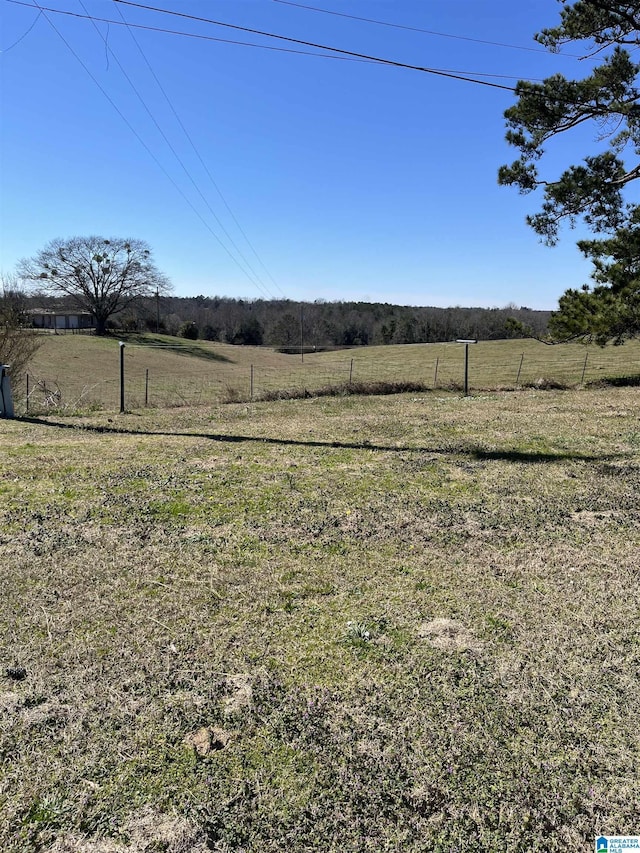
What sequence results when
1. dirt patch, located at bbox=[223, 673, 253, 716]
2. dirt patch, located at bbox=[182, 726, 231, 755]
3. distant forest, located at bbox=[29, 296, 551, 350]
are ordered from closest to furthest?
1. dirt patch, located at bbox=[182, 726, 231, 755]
2. dirt patch, located at bbox=[223, 673, 253, 716]
3. distant forest, located at bbox=[29, 296, 551, 350]

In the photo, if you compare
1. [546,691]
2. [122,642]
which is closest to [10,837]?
[122,642]

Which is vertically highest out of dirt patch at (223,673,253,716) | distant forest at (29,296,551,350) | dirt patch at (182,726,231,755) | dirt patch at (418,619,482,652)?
distant forest at (29,296,551,350)

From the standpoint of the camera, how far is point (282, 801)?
5.72 ft

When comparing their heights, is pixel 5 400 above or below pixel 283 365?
below

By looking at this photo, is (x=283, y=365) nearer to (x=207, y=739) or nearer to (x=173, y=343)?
(x=173, y=343)

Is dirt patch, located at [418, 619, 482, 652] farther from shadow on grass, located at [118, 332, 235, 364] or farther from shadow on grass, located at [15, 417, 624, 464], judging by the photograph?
shadow on grass, located at [118, 332, 235, 364]

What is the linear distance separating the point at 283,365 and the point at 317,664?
33.0 meters

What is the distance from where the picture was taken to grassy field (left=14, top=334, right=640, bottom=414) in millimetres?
23594

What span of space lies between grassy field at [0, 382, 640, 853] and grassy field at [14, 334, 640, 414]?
15561 millimetres

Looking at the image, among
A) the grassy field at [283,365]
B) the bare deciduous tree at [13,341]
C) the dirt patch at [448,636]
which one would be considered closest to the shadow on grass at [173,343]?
the grassy field at [283,365]

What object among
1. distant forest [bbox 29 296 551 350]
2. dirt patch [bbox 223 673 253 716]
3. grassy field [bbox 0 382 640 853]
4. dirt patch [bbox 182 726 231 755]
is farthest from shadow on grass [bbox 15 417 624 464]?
distant forest [bbox 29 296 551 350]

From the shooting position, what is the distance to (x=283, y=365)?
35.0 m

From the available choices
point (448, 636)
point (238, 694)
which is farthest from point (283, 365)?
point (238, 694)

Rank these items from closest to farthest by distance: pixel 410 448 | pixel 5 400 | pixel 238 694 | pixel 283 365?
1. pixel 238 694
2. pixel 410 448
3. pixel 5 400
4. pixel 283 365
